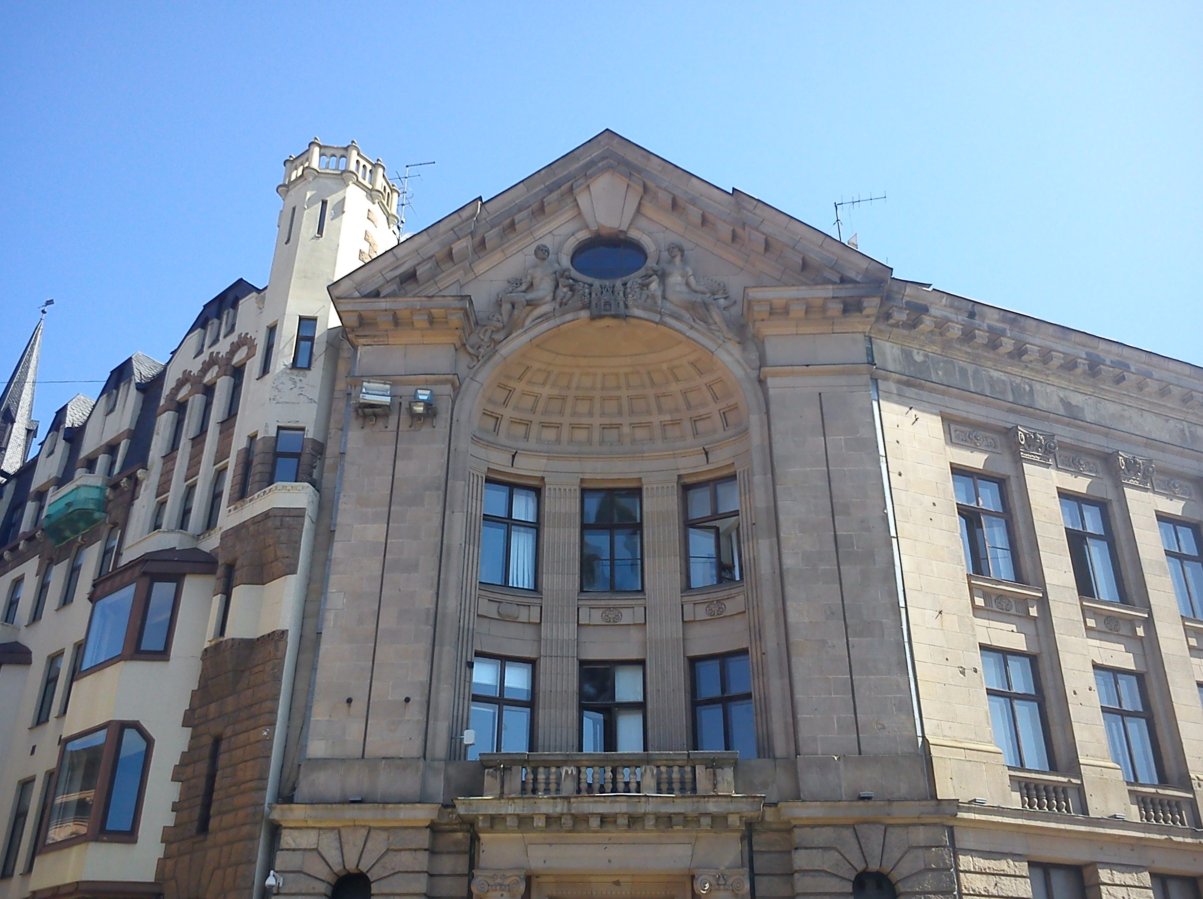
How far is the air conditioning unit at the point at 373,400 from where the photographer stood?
2466 centimetres

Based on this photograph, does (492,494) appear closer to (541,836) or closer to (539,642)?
(539,642)

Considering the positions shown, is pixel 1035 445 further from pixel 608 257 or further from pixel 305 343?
pixel 305 343

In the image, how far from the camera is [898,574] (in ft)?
74.3

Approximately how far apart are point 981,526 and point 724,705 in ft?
23.0

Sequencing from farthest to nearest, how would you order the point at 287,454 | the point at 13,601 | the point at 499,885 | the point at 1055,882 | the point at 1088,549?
the point at 13,601 → the point at 1088,549 → the point at 287,454 → the point at 1055,882 → the point at 499,885

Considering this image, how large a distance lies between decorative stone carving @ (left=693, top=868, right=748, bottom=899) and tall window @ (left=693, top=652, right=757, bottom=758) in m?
3.13

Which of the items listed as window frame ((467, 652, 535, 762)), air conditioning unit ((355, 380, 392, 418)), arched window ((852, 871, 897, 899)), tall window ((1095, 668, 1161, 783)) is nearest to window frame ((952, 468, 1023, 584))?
tall window ((1095, 668, 1161, 783))

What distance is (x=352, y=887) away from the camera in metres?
20.5

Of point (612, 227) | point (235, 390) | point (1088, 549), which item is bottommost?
point (1088, 549)

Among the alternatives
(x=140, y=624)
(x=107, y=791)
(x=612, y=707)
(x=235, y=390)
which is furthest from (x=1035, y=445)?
(x=107, y=791)

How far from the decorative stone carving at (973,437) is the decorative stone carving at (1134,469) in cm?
333

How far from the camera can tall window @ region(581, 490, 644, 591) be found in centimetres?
2566

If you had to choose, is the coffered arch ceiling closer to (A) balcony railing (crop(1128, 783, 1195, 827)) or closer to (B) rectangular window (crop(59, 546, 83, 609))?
(A) balcony railing (crop(1128, 783, 1195, 827))

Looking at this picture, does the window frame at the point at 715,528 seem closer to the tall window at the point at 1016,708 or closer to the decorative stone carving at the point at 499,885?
the tall window at the point at 1016,708
